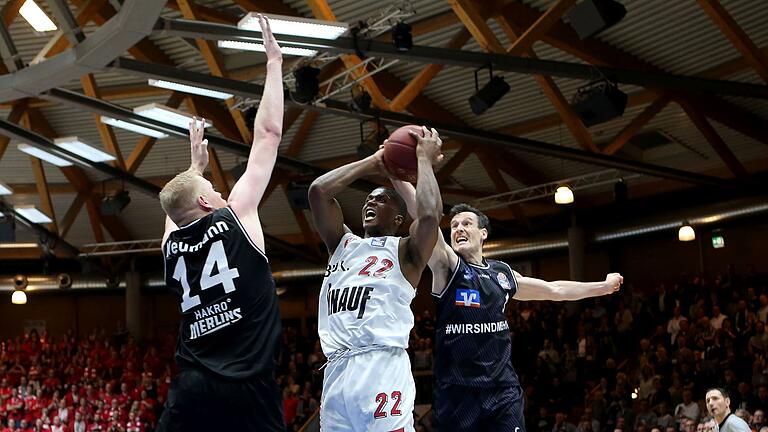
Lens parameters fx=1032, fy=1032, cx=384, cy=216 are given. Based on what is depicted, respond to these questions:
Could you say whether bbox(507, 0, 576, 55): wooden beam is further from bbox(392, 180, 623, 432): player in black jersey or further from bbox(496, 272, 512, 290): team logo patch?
bbox(392, 180, 623, 432): player in black jersey

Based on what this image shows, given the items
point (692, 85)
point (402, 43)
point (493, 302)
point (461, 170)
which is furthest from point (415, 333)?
point (493, 302)

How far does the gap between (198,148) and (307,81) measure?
1127 cm

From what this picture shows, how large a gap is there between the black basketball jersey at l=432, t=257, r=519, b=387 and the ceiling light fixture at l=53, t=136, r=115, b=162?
46.2ft

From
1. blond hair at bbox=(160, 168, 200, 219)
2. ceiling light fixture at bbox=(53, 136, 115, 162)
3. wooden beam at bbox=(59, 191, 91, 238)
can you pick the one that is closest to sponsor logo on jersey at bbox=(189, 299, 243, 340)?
blond hair at bbox=(160, 168, 200, 219)

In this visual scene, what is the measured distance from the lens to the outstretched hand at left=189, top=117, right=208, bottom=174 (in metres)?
5.46

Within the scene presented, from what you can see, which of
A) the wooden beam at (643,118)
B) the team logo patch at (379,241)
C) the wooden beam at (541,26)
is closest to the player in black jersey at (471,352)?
the team logo patch at (379,241)

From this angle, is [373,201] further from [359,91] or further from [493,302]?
[359,91]

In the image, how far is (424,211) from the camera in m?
5.78

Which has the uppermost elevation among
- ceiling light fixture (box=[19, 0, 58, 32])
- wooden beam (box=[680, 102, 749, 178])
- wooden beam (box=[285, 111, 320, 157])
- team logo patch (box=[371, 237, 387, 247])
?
ceiling light fixture (box=[19, 0, 58, 32])

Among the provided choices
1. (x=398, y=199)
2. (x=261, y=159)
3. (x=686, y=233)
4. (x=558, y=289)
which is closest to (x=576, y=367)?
(x=686, y=233)

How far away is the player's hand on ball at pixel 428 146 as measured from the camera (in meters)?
5.81

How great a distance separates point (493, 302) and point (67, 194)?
77.6 feet

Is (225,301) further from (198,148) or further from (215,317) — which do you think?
(198,148)

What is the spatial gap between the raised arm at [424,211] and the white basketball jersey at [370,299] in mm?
65
